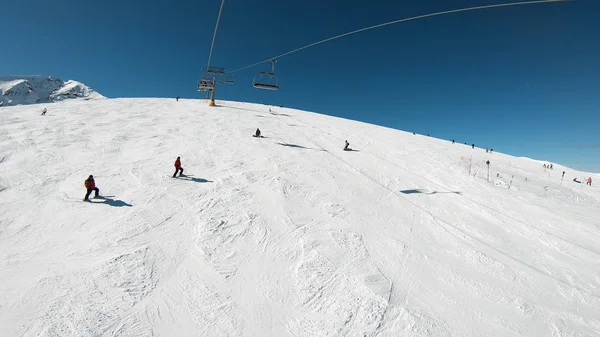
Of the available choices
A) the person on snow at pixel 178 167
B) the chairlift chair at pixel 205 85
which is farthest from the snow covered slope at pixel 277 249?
the chairlift chair at pixel 205 85

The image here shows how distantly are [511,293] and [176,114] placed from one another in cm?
2895

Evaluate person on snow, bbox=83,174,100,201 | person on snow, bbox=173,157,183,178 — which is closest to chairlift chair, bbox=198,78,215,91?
person on snow, bbox=173,157,183,178

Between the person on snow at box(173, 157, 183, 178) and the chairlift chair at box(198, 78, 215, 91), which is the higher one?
the chairlift chair at box(198, 78, 215, 91)

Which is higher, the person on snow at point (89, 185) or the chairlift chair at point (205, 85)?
the chairlift chair at point (205, 85)

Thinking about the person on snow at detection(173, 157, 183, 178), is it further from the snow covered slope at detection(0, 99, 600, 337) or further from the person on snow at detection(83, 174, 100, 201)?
the person on snow at detection(83, 174, 100, 201)

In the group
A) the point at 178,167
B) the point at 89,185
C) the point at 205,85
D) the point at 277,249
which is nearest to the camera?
the point at 277,249

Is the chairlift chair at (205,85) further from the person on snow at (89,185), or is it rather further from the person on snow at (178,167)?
the person on snow at (89,185)

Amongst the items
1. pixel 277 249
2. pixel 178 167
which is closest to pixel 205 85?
pixel 178 167

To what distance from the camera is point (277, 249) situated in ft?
26.4

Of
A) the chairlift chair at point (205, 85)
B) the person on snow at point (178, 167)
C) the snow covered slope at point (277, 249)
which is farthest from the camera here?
the chairlift chair at point (205, 85)

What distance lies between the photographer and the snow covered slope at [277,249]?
5.80 metres

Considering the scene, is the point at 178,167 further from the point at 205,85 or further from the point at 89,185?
the point at 205,85

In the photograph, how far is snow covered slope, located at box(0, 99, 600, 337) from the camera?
580 centimetres

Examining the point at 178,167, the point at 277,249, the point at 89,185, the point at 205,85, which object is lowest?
the point at 277,249
